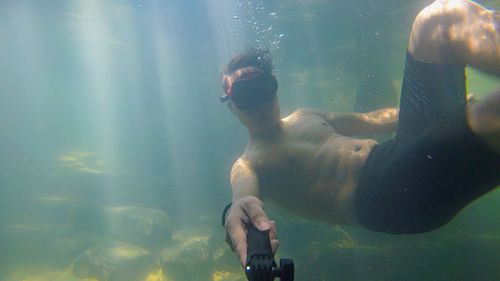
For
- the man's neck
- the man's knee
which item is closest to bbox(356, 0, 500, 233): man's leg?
the man's knee

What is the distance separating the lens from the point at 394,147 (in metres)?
3.78

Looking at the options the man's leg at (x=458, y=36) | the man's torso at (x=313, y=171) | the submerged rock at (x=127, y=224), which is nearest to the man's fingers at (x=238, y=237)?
the man's torso at (x=313, y=171)

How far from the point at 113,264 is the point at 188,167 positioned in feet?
32.7

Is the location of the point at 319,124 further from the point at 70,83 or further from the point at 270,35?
the point at 70,83

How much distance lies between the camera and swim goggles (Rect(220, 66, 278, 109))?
4535mm

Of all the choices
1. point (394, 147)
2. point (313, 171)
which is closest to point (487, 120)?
point (394, 147)

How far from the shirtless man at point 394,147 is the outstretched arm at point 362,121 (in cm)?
2

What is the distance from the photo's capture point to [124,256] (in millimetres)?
13180

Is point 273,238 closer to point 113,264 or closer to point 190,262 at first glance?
point 190,262

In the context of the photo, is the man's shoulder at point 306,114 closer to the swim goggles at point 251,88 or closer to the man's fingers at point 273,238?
the swim goggles at point 251,88

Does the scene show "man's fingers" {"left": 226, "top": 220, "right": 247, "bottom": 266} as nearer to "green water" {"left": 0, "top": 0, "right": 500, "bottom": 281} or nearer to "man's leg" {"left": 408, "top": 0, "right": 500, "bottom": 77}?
"man's leg" {"left": 408, "top": 0, "right": 500, "bottom": 77}

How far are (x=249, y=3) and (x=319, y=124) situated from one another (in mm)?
13408

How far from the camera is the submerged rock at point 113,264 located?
1264cm

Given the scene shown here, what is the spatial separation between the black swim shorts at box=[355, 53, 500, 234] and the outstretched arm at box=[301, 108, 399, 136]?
137 cm
